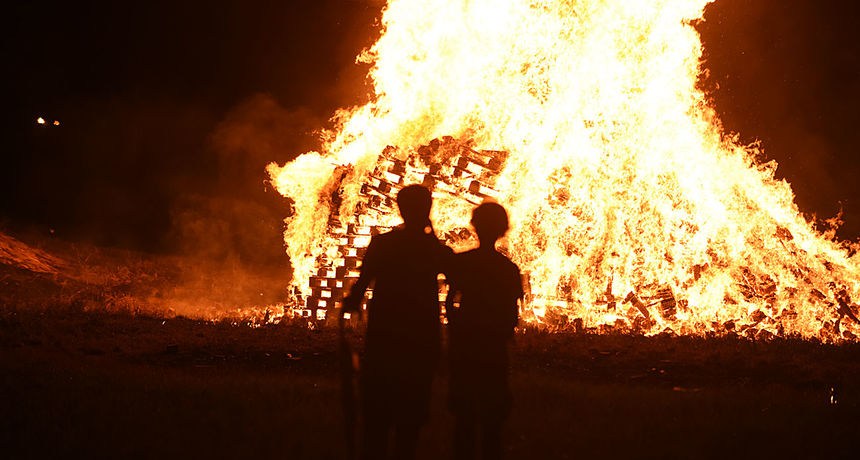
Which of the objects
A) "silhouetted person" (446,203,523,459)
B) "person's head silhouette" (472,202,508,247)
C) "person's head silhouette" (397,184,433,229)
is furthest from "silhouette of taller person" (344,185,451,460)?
"person's head silhouette" (472,202,508,247)

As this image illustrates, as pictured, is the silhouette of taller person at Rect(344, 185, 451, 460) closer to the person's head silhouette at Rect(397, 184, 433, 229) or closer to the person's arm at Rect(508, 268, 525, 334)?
the person's head silhouette at Rect(397, 184, 433, 229)

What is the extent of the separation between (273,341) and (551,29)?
8.16 m

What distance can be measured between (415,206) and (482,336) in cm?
106

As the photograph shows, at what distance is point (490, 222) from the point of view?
532cm

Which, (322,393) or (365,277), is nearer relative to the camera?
(365,277)

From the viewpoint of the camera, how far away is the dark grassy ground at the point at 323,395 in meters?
6.10

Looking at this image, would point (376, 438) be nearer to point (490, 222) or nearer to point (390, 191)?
point (490, 222)

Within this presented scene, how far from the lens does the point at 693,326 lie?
1265cm

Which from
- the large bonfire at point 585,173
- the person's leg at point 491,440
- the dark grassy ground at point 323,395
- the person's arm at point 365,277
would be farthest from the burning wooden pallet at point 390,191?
the person's arm at point 365,277

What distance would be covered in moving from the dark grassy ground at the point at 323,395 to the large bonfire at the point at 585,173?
1642mm

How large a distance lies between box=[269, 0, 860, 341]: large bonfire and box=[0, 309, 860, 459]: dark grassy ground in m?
1.64

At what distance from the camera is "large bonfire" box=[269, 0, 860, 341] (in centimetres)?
1291

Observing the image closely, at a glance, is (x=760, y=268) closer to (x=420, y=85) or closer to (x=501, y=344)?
(x=420, y=85)

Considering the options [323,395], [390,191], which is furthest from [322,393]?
[390,191]
